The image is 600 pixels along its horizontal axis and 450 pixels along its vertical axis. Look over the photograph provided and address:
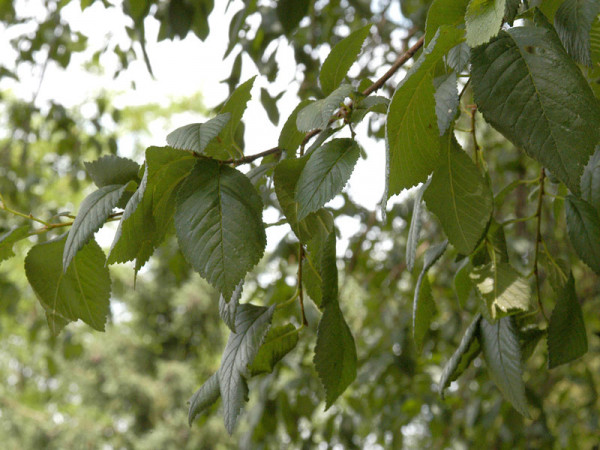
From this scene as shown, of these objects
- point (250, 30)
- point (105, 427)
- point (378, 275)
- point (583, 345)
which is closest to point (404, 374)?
point (378, 275)

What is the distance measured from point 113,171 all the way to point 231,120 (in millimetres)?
120

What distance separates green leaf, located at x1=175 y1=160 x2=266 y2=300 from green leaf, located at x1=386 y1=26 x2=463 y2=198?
115 millimetres

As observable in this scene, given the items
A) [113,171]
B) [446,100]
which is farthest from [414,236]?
[113,171]

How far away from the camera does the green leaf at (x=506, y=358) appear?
0.63m

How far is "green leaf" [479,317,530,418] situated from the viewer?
63cm

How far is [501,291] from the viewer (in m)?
0.64

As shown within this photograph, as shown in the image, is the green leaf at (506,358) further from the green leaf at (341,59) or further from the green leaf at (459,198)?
the green leaf at (341,59)

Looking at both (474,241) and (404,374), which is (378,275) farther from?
(474,241)

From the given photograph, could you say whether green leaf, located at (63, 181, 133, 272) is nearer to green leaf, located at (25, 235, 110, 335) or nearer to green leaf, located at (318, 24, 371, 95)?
green leaf, located at (25, 235, 110, 335)

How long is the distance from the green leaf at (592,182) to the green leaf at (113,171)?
0.47m

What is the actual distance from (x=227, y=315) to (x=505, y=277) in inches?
11.1

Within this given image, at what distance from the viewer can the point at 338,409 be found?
215 cm

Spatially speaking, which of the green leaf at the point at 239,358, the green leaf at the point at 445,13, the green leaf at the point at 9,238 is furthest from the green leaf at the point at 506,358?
the green leaf at the point at 9,238

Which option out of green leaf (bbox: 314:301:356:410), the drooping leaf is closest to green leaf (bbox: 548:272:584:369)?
the drooping leaf
